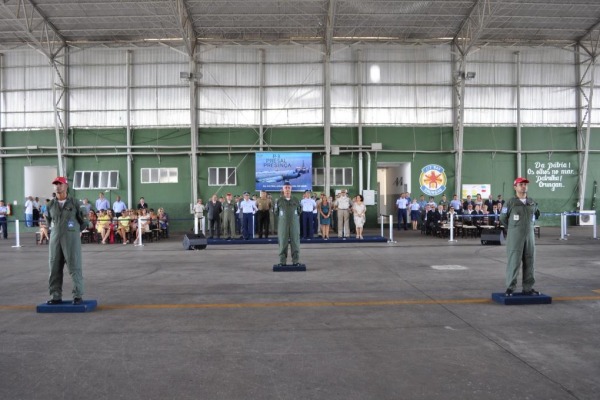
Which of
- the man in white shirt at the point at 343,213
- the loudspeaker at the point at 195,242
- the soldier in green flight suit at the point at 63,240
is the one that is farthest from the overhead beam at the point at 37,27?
the soldier in green flight suit at the point at 63,240

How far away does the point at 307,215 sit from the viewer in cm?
1833

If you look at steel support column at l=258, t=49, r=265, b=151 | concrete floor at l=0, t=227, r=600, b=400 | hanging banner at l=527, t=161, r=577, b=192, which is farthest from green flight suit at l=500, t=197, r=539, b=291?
hanging banner at l=527, t=161, r=577, b=192

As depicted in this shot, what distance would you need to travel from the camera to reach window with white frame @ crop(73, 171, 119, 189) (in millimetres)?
25047

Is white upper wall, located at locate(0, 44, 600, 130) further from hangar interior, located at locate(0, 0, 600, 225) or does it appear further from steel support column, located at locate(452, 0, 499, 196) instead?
steel support column, located at locate(452, 0, 499, 196)

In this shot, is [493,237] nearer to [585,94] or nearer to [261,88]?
[261,88]

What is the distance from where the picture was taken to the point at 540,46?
24688mm

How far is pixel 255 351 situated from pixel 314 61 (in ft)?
71.1

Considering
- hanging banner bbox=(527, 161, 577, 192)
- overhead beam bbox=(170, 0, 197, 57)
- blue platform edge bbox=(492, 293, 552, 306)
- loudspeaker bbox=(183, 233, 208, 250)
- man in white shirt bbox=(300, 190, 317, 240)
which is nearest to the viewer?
blue platform edge bbox=(492, 293, 552, 306)

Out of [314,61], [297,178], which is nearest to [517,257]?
[297,178]

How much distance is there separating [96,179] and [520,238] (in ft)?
74.5

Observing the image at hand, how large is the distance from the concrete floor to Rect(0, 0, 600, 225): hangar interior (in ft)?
49.4

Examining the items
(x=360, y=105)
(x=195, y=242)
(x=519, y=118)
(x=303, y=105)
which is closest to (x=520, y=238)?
(x=195, y=242)

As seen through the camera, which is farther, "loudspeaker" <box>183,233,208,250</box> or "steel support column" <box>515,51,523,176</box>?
"steel support column" <box>515,51,523,176</box>

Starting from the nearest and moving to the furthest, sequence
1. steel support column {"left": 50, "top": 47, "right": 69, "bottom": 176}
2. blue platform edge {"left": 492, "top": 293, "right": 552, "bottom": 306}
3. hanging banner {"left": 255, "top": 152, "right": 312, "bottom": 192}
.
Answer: blue platform edge {"left": 492, "top": 293, "right": 552, "bottom": 306}
hanging banner {"left": 255, "top": 152, "right": 312, "bottom": 192}
steel support column {"left": 50, "top": 47, "right": 69, "bottom": 176}
